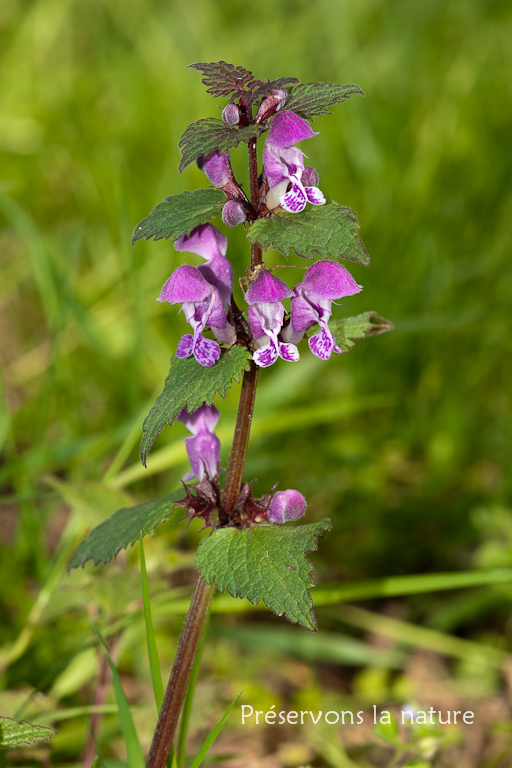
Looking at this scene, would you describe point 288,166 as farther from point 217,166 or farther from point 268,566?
point 268,566

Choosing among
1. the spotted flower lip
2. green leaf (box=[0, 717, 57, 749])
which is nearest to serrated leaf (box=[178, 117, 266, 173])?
the spotted flower lip

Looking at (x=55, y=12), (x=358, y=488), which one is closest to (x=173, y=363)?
(x=358, y=488)

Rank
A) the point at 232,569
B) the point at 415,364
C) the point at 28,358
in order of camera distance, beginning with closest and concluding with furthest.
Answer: the point at 232,569 → the point at 415,364 → the point at 28,358

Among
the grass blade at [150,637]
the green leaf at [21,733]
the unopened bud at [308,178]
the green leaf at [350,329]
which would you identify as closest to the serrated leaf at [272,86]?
the unopened bud at [308,178]

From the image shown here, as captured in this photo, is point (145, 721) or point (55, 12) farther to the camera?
point (55, 12)

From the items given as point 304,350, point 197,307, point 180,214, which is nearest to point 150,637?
point 197,307

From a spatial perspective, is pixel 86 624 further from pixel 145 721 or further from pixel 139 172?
pixel 139 172

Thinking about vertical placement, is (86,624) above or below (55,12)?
below
